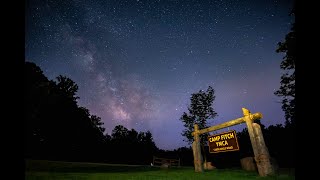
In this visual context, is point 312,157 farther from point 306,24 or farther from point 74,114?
point 74,114

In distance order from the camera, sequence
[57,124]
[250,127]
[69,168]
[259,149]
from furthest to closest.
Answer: [57,124] → [69,168] → [250,127] → [259,149]

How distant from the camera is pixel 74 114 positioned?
152ft

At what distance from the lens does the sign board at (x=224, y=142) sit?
1044cm

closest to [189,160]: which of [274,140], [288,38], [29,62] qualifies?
[274,140]

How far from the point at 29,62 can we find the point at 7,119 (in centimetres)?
4281

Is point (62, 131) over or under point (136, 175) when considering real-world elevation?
over

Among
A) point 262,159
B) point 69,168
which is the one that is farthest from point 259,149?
point 69,168

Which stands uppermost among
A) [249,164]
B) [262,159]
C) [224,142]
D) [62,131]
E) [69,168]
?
[62,131]

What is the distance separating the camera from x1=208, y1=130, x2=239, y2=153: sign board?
10.4 meters

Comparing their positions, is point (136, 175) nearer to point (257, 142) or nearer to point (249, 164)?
point (257, 142)

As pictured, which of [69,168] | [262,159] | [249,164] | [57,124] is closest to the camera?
[262,159]

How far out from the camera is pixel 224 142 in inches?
427

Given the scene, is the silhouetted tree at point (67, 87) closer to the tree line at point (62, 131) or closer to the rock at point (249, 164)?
the tree line at point (62, 131)

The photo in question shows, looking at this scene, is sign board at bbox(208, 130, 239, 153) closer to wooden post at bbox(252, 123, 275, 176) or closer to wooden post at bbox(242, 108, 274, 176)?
wooden post at bbox(242, 108, 274, 176)
